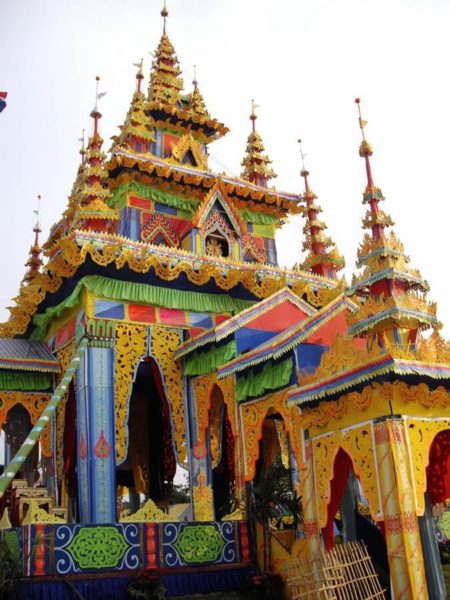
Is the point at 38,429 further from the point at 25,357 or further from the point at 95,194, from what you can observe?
the point at 95,194

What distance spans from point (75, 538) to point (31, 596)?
99cm

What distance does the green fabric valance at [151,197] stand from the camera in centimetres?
1842

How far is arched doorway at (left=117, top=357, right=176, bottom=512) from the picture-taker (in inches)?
687

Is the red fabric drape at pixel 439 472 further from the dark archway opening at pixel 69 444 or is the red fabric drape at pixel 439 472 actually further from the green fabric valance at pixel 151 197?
the green fabric valance at pixel 151 197

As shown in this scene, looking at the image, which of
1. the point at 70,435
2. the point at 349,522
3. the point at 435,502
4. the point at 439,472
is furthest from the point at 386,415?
the point at 70,435

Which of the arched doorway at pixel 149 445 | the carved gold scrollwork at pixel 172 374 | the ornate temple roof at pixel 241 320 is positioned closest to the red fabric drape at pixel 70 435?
the arched doorway at pixel 149 445

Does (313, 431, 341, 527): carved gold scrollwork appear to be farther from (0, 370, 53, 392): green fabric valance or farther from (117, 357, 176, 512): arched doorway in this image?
(0, 370, 53, 392): green fabric valance

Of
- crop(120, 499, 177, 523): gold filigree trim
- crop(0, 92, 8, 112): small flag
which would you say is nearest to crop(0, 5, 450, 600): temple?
crop(120, 499, 177, 523): gold filigree trim

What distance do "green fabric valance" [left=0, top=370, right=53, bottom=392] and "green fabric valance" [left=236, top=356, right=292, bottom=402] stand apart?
5246 mm

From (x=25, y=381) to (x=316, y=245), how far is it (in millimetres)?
9627

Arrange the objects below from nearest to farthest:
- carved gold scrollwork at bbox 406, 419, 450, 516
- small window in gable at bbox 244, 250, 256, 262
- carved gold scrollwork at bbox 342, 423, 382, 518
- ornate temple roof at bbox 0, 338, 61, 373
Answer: carved gold scrollwork at bbox 406, 419, 450, 516 < carved gold scrollwork at bbox 342, 423, 382, 518 < ornate temple roof at bbox 0, 338, 61, 373 < small window in gable at bbox 244, 250, 256, 262

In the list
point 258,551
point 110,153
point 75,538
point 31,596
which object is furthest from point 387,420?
point 110,153

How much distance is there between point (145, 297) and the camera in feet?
50.6

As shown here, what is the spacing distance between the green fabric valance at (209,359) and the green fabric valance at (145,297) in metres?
1.43
